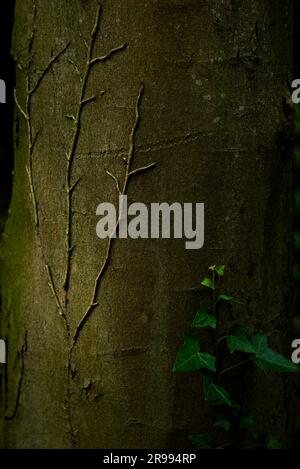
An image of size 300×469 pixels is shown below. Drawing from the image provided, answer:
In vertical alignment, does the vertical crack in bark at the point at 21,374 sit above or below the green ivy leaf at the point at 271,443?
above

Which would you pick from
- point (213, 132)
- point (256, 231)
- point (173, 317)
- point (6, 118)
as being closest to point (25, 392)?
point (173, 317)

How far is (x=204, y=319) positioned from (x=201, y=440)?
35 centimetres

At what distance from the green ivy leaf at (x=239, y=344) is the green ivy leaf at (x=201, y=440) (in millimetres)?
266

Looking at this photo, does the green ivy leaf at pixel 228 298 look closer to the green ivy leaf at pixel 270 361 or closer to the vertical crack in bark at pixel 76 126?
the green ivy leaf at pixel 270 361

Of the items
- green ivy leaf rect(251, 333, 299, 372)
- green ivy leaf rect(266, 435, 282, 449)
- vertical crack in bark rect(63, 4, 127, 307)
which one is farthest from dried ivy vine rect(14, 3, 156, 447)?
green ivy leaf rect(266, 435, 282, 449)

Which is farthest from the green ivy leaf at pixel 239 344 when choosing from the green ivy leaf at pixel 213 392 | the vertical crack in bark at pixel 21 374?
the vertical crack in bark at pixel 21 374

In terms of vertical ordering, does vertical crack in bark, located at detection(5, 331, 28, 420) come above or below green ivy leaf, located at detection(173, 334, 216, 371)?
below

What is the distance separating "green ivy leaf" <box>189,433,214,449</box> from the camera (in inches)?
62.9

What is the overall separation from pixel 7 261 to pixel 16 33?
71 centimetres

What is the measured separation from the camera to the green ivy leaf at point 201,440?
1597 millimetres

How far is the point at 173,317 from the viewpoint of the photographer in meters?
1.57
